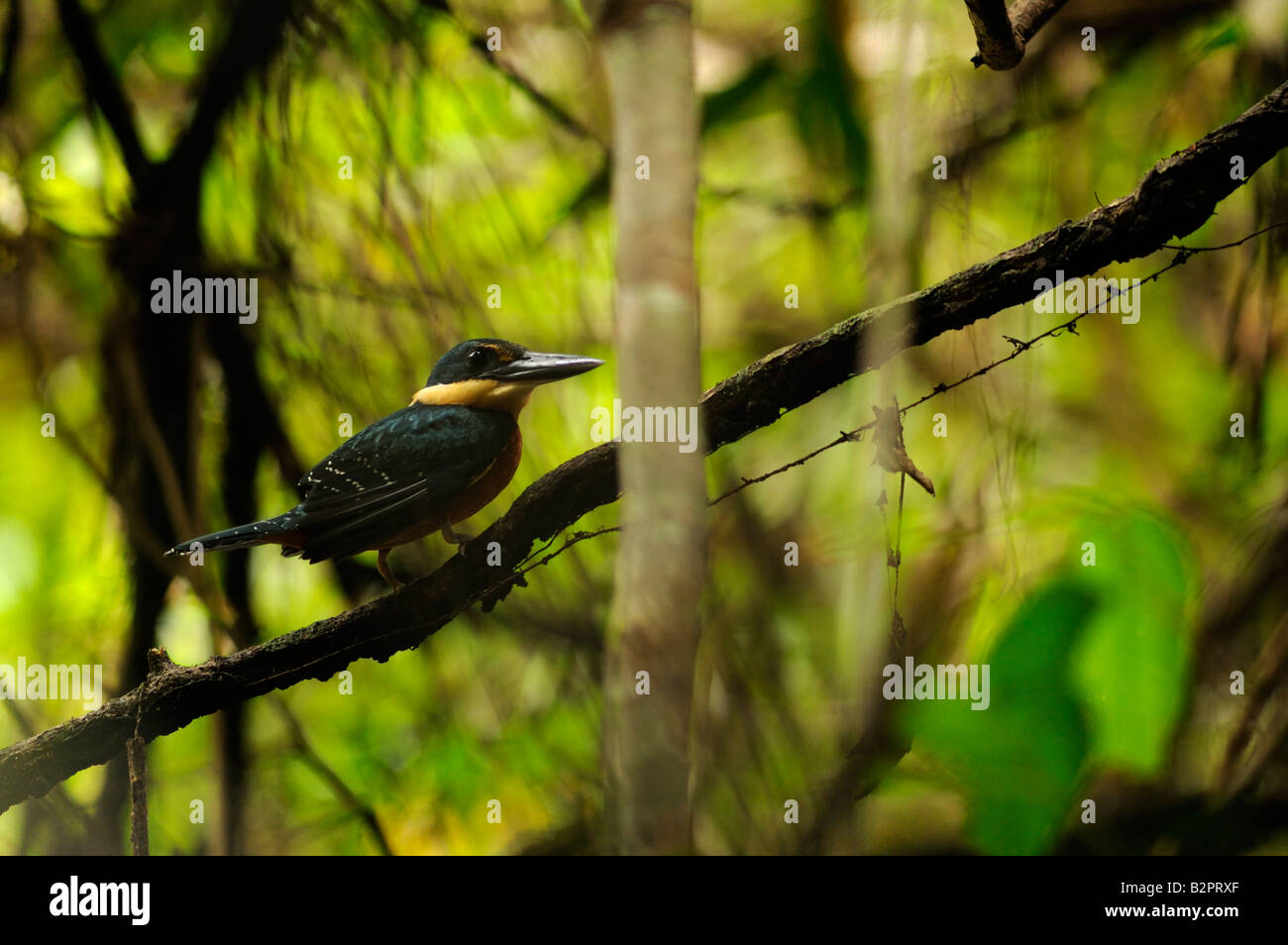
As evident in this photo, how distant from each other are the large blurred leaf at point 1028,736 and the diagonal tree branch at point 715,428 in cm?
55

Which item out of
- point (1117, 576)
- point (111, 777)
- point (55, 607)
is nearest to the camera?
point (1117, 576)

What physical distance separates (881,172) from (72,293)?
1727mm

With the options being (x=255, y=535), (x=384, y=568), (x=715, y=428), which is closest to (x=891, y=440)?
(x=715, y=428)

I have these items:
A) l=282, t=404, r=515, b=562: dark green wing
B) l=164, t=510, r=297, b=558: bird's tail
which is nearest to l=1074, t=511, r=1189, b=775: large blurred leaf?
l=282, t=404, r=515, b=562: dark green wing

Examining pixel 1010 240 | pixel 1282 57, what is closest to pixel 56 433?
pixel 1010 240

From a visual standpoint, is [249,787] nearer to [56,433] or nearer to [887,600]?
[56,433]

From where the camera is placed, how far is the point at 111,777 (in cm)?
187

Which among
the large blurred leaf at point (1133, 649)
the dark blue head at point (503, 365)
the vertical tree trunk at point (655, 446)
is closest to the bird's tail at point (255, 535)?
the dark blue head at point (503, 365)

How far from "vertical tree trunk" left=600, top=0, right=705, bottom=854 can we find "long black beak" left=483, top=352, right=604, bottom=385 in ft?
1.32

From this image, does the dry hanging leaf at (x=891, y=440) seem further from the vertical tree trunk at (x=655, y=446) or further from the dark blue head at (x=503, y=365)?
the dark blue head at (x=503, y=365)

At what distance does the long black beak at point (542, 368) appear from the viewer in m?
1.65

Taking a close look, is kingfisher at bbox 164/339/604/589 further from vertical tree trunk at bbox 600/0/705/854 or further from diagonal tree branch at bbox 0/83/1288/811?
vertical tree trunk at bbox 600/0/705/854

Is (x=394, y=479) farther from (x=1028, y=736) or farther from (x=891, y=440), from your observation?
(x=1028, y=736)

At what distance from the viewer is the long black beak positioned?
1.65 m
